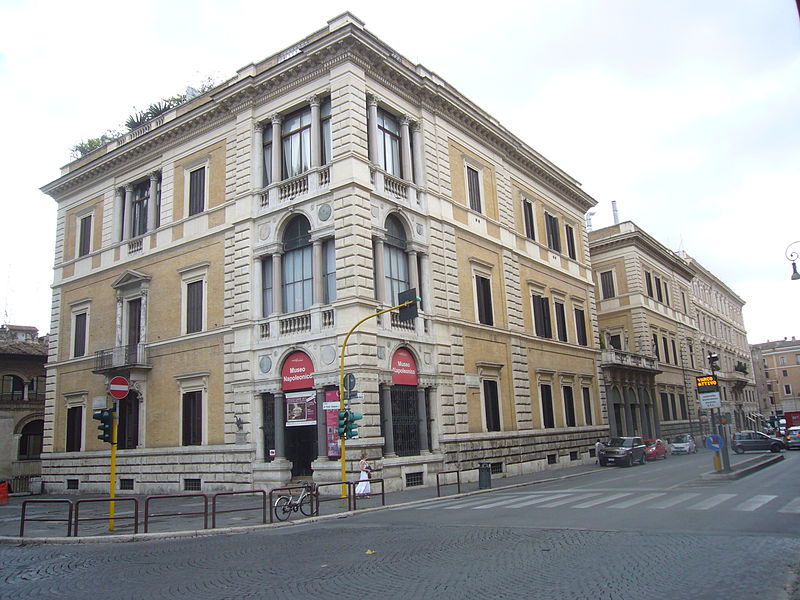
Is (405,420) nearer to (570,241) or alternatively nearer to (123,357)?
(123,357)

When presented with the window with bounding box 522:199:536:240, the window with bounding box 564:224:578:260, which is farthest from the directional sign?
the window with bounding box 564:224:578:260

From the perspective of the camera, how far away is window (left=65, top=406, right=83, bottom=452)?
31891mm

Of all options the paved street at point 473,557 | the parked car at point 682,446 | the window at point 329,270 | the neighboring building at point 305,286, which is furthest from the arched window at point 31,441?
the parked car at point 682,446

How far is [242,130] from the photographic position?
27.6 meters

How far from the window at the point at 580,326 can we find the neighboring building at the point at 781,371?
83.0m

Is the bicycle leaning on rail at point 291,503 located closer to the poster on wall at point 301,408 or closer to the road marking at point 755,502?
the poster on wall at point 301,408

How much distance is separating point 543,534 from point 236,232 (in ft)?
62.3

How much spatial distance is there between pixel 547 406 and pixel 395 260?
12.7m

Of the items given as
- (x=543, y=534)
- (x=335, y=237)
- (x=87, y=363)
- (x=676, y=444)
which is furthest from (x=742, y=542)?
(x=676, y=444)

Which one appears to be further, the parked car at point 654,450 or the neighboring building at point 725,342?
the neighboring building at point 725,342

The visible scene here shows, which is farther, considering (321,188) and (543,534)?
(321,188)

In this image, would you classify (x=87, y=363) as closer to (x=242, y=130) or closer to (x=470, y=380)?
(x=242, y=130)

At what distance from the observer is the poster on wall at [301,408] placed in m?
23.2

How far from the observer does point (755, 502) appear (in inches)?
597
